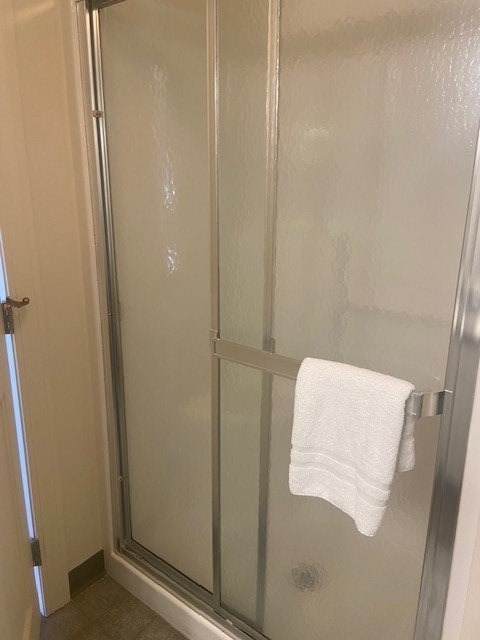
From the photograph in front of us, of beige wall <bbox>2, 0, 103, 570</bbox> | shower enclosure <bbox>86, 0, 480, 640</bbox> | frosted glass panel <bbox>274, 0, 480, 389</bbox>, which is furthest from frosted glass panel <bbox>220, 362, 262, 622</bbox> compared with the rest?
beige wall <bbox>2, 0, 103, 570</bbox>

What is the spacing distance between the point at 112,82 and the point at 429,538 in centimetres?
155

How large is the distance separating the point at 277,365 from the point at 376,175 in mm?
521

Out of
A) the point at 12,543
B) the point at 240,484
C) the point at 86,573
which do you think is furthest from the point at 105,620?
the point at 240,484

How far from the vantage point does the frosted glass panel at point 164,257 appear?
1.33 meters

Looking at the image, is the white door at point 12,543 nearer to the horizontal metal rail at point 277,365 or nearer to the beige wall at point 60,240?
the beige wall at point 60,240

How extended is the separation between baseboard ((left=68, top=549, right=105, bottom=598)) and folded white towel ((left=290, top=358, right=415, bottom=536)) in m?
1.20

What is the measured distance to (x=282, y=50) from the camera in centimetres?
110

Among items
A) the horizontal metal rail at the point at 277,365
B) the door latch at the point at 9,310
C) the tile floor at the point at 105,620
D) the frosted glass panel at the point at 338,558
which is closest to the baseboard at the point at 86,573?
the tile floor at the point at 105,620

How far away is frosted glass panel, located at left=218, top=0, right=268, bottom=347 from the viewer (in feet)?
3.76

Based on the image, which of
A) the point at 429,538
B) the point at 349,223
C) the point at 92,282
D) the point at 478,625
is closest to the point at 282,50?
the point at 349,223

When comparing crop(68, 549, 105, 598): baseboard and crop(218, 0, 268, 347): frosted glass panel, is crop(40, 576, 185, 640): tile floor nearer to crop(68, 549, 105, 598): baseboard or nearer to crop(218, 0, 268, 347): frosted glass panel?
crop(68, 549, 105, 598): baseboard

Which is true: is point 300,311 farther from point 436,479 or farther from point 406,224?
point 436,479

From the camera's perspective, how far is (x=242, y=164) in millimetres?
1229

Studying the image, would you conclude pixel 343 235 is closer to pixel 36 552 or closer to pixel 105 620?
pixel 36 552
